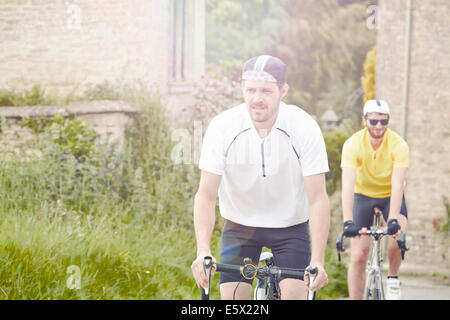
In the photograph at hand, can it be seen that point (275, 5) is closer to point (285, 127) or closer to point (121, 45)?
point (121, 45)

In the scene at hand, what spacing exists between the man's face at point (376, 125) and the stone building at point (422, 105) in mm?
3886

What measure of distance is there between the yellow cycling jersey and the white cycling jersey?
154cm

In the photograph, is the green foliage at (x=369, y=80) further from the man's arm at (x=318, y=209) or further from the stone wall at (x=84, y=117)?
the man's arm at (x=318, y=209)

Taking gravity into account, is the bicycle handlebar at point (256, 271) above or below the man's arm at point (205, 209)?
below

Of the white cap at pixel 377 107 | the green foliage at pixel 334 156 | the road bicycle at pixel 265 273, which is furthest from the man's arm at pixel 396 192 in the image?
the green foliage at pixel 334 156

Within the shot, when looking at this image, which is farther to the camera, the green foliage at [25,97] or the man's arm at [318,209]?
the green foliage at [25,97]

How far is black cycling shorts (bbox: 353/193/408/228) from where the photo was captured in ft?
17.2

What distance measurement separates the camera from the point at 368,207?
5246 millimetres

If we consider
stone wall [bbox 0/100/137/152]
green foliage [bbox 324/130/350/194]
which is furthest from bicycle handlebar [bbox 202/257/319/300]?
green foliage [bbox 324/130/350/194]

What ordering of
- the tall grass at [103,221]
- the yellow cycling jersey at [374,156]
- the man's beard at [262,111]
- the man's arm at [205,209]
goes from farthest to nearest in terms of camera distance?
the tall grass at [103,221]
the yellow cycling jersey at [374,156]
the man's beard at [262,111]
the man's arm at [205,209]

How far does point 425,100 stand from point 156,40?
3984 mm

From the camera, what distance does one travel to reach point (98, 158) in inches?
250

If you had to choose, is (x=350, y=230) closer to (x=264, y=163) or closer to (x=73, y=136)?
(x=264, y=163)

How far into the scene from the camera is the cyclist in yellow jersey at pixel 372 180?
4.94m
